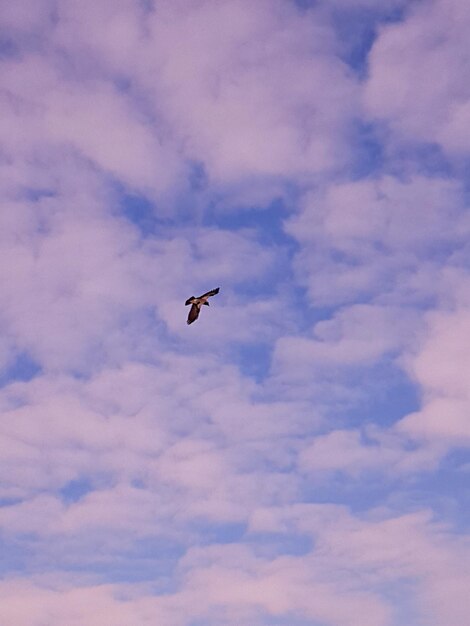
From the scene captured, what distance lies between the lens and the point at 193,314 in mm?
27703

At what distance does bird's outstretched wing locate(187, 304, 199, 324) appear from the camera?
27.5 m

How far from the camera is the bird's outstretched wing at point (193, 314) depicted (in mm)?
27453

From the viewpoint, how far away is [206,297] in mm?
27969
